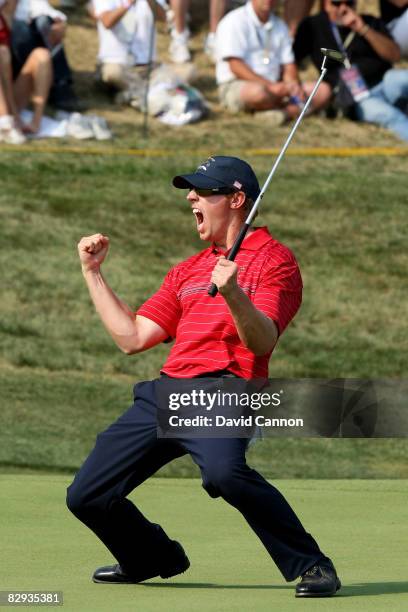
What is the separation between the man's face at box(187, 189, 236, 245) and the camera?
5387 mm

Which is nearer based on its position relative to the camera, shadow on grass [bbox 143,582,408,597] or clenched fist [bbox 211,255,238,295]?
clenched fist [bbox 211,255,238,295]

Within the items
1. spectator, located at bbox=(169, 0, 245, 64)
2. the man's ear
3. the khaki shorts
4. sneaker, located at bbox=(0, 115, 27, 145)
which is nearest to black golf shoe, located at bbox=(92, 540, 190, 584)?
the man's ear

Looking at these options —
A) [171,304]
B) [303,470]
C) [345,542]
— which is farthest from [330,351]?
[171,304]

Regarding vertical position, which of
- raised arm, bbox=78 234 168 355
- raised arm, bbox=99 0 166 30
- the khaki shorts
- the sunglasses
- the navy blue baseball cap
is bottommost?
the khaki shorts

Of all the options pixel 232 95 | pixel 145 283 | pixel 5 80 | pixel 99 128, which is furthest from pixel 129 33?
pixel 145 283

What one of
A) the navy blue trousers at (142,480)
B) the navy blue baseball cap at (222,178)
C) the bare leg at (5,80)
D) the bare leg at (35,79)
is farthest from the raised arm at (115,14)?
the navy blue trousers at (142,480)

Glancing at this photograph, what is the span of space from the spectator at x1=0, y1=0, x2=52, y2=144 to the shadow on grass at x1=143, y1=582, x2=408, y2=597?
8577 millimetres

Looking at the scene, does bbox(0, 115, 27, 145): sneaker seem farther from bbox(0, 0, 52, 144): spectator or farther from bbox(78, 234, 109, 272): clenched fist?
bbox(78, 234, 109, 272): clenched fist

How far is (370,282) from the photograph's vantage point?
13586 millimetres

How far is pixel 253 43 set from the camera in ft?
48.4

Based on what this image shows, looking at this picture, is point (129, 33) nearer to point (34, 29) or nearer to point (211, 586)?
point (34, 29)

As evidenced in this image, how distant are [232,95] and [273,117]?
1.61ft

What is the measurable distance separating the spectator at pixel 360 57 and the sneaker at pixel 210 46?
1156mm

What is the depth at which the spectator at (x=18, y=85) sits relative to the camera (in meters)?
13.6
